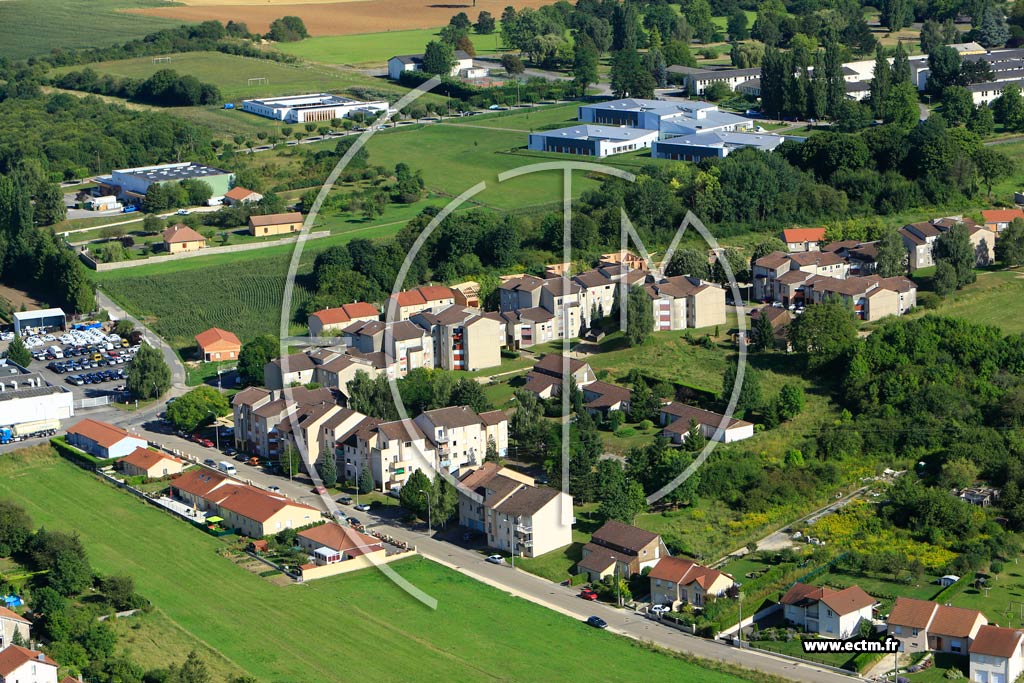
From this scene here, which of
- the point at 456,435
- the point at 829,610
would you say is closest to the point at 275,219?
the point at 456,435

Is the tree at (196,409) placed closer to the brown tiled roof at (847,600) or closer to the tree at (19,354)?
the tree at (19,354)

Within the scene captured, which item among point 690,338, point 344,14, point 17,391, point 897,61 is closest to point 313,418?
point 17,391

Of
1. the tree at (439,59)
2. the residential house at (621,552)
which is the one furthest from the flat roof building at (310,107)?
the residential house at (621,552)

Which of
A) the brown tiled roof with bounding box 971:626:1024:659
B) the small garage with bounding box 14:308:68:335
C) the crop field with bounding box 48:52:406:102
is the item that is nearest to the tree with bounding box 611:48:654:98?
the crop field with bounding box 48:52:406:102

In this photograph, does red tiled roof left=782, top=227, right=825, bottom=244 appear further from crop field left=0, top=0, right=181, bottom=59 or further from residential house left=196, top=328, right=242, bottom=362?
crop field left=0, top=0, right=181, bottom=59

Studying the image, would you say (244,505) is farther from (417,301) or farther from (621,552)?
(417,301)
